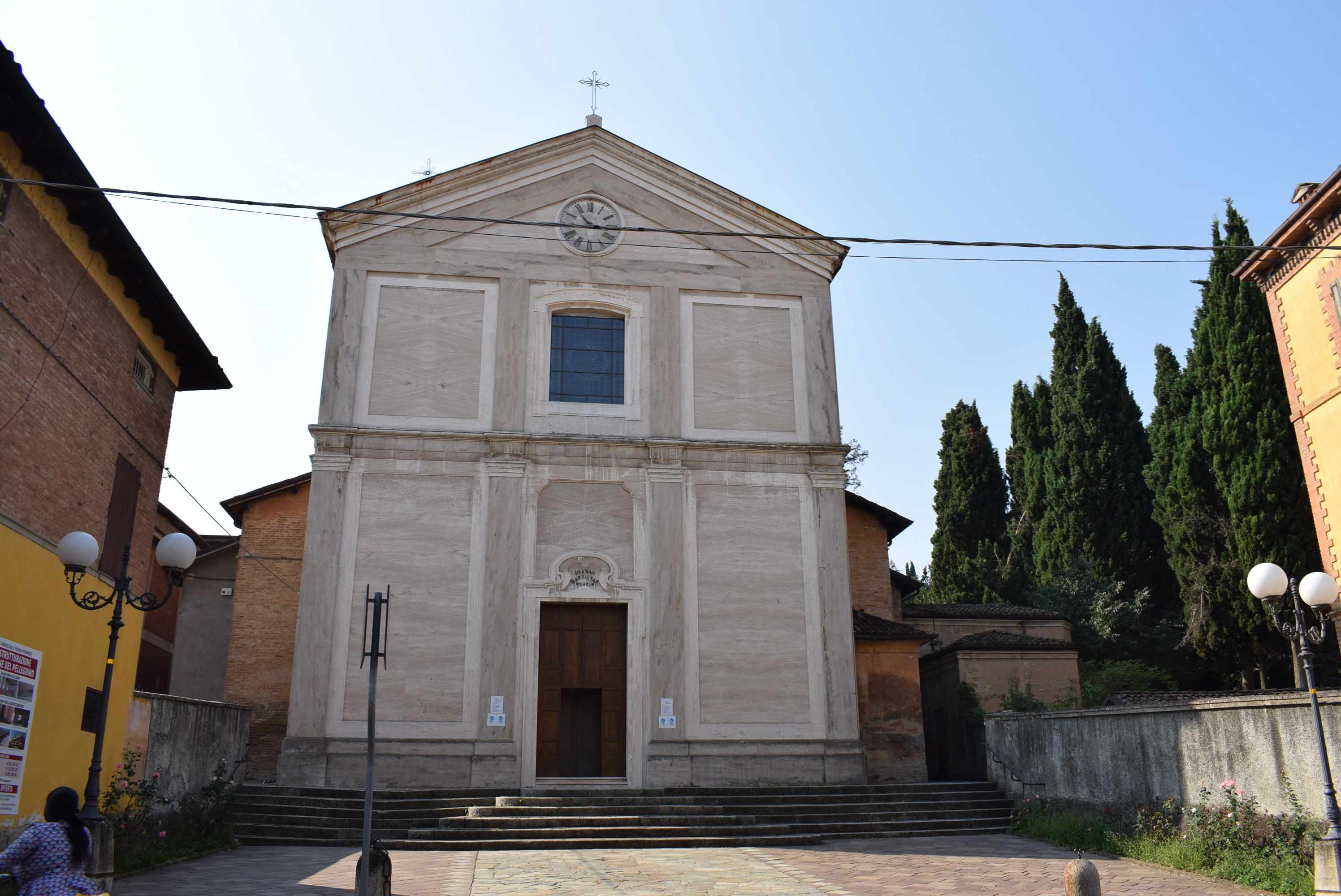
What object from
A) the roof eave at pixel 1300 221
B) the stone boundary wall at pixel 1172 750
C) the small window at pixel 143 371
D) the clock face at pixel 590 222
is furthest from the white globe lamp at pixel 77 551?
the roof eave at pixel 1300 221

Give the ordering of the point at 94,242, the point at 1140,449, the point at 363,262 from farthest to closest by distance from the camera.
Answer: the point at 1140,449
the point at 363,262
the point at 94,242

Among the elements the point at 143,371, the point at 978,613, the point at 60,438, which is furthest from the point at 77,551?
the point at 978,613

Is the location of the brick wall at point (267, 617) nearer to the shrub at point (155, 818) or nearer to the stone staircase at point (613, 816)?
the stone staircase at point (613, 816)

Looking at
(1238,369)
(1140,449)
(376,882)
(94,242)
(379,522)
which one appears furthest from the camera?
(1140,449)

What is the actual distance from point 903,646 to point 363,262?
Answer: 1302 centimetres

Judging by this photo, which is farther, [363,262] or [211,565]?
[211,565]

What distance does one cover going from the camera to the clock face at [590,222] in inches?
794

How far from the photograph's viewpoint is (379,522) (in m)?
17.9

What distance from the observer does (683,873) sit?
11.1 m

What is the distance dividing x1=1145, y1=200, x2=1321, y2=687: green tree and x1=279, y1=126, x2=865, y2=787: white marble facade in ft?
40.6

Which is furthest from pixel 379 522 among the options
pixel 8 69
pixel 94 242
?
pixel 8 69

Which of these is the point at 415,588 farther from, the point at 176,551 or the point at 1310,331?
the point at 1310,331

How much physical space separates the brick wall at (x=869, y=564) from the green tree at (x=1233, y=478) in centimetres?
872

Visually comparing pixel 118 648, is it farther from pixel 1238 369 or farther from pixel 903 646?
pixel 1238 369
